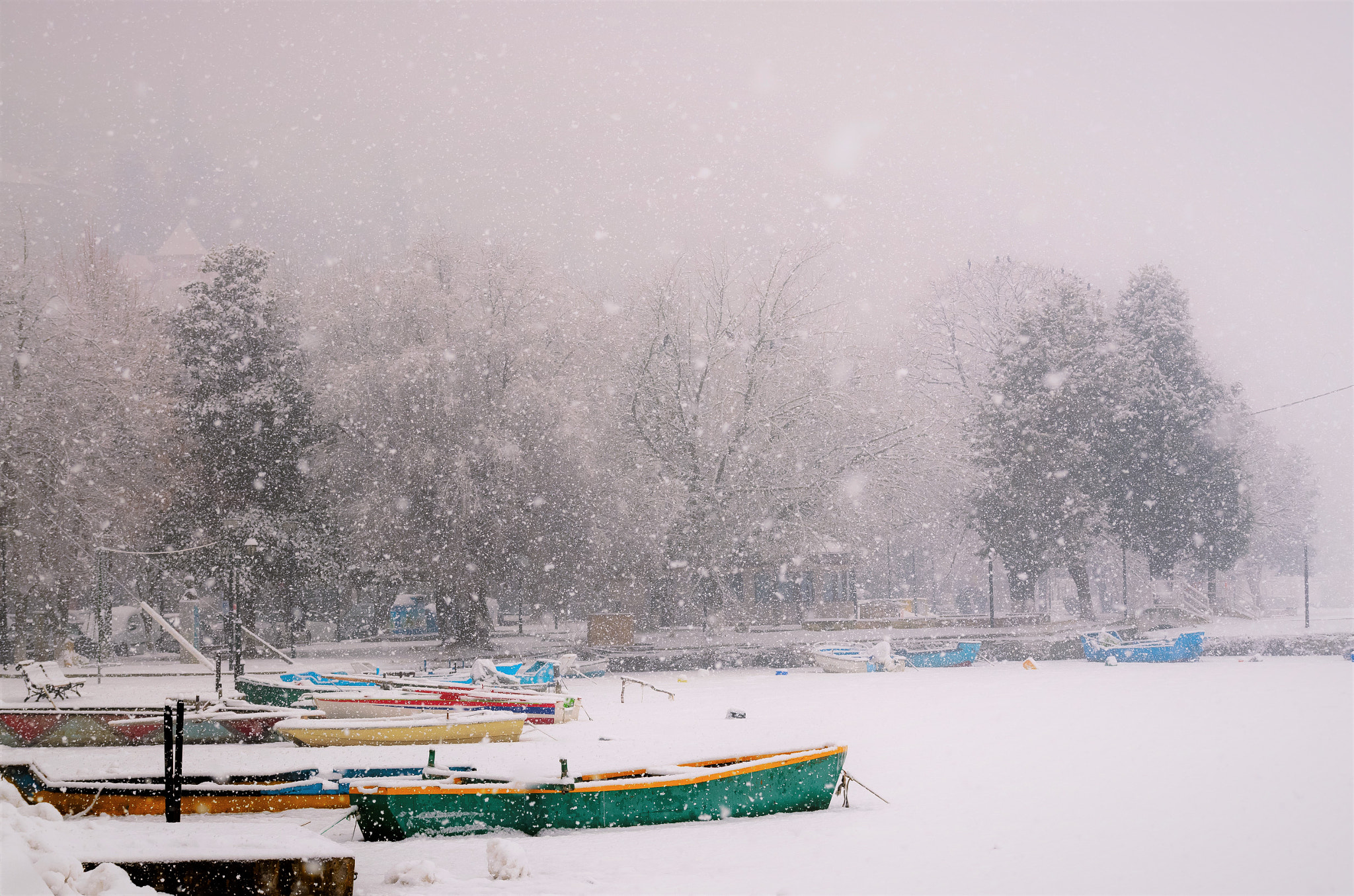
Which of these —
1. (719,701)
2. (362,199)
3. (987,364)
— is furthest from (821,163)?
(719,701)

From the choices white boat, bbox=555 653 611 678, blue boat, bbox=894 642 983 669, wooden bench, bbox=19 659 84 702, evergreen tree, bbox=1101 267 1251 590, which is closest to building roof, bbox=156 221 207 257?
white boat, bbox=555 653 611 678

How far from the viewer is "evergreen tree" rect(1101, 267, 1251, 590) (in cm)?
4272

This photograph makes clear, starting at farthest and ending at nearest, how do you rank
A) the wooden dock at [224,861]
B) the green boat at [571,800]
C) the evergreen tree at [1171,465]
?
the evergreen tree at [1171,465]
the green boat at [571,800]
the wooden dock at [224,861]

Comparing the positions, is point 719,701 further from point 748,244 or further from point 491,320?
point 748,244

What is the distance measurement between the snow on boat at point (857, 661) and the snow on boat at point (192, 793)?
2023cm

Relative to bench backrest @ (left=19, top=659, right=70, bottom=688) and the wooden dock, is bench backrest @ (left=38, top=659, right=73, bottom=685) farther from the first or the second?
the wooden dock

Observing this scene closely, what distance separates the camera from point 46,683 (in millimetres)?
19016

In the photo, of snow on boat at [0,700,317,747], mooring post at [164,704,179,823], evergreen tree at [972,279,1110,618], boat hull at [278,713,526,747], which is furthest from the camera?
evergreen tree at [972,279,1110,618]

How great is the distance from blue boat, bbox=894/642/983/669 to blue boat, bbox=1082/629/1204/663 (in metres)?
3.93

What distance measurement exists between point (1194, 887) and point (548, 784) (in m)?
6.40

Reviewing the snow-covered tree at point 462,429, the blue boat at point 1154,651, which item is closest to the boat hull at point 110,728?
the snow-covered tree at point 462,429

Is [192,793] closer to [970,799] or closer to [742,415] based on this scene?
[970,799]

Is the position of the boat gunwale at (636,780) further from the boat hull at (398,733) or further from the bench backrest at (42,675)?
the bench backrest at (42,675)

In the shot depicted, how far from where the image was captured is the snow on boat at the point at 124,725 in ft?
53.4
